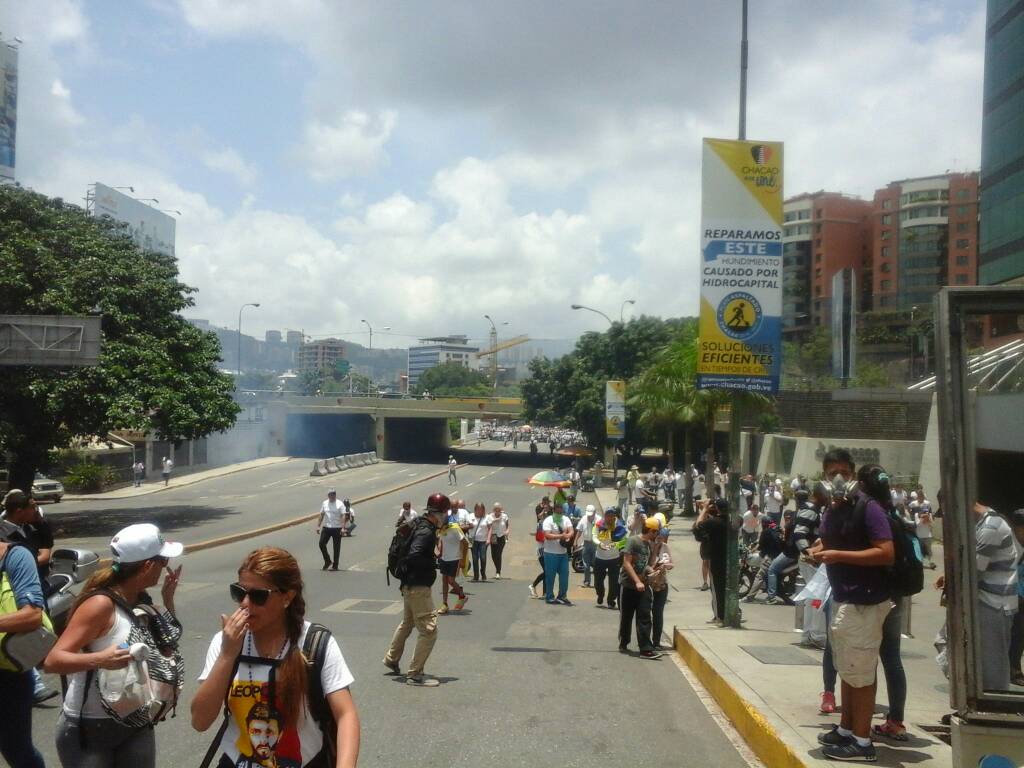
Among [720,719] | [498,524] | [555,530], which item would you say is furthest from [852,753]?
[498,524]

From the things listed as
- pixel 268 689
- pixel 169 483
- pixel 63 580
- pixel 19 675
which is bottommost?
pixel 169 483

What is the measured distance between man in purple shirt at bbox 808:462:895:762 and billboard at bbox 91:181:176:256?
315 feet

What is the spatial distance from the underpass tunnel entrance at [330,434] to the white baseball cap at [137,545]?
82.7 metres

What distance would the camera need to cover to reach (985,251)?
40.6 metres

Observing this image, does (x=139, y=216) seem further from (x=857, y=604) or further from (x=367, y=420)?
(x=857, y=604)

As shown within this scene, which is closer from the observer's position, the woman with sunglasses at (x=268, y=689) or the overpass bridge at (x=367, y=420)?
the woman with sunglasses at (x=268, y=689)

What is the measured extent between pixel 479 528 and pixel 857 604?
13549mm

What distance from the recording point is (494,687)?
28.5ft

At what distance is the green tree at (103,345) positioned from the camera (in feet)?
89.9

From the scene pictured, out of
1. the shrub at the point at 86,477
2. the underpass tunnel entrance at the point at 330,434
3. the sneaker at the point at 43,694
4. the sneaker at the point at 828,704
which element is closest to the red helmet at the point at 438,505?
the sneaker at the point at 43,694

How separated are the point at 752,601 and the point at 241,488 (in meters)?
35.5

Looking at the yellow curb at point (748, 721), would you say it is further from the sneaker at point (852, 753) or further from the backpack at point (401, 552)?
the backpack at point (401, 552)

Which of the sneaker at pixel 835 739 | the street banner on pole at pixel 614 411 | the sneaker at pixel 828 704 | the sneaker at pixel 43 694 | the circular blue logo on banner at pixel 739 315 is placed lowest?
the sneaker at pixel 43 694

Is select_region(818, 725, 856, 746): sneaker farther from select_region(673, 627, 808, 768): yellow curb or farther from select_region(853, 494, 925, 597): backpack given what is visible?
select_region(853, 494, 925, 597): backpack
